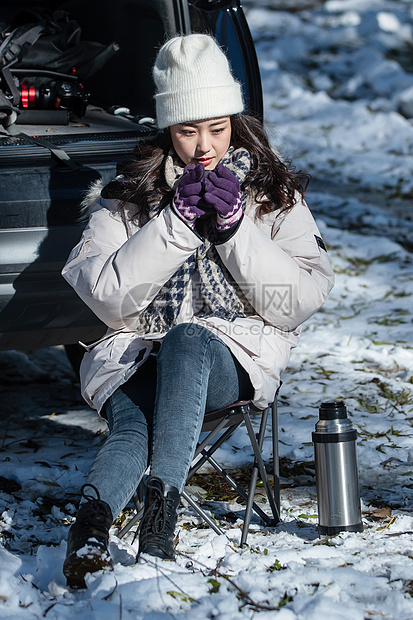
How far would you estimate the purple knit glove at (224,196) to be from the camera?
2484 millimetres

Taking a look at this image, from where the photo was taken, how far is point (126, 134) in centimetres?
357

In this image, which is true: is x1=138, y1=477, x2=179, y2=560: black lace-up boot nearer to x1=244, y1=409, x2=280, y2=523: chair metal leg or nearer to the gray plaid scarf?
x1=244, y1=409, x2=280, y2=523: chair metal leg

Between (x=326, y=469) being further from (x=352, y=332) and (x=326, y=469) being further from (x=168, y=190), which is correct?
(x=352, y=332)

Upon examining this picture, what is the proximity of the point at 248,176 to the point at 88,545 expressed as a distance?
4.50ft

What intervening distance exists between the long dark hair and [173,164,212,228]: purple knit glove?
247 millimetres

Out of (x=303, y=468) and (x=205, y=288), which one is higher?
(x=205, y=288)

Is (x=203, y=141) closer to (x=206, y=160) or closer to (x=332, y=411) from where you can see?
(x=206, y=160)

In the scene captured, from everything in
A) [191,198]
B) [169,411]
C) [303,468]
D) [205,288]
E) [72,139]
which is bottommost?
[303,468]

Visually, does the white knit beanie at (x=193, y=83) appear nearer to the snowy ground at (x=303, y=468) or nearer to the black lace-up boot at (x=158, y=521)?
the snowy ground at (x=303, y=468)

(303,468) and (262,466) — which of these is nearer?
(262,466)

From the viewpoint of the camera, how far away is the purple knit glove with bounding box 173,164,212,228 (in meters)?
2.51

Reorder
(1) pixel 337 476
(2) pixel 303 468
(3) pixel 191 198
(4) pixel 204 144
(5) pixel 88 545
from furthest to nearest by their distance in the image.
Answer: (2) pixel 303 468 → (4) pixel 204 144 → (1) pixel 337 476 → (3) pixel 191 198 → (5) pixel 88 545

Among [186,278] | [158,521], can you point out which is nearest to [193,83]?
[186,278]

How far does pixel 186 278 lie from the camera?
2.75m
